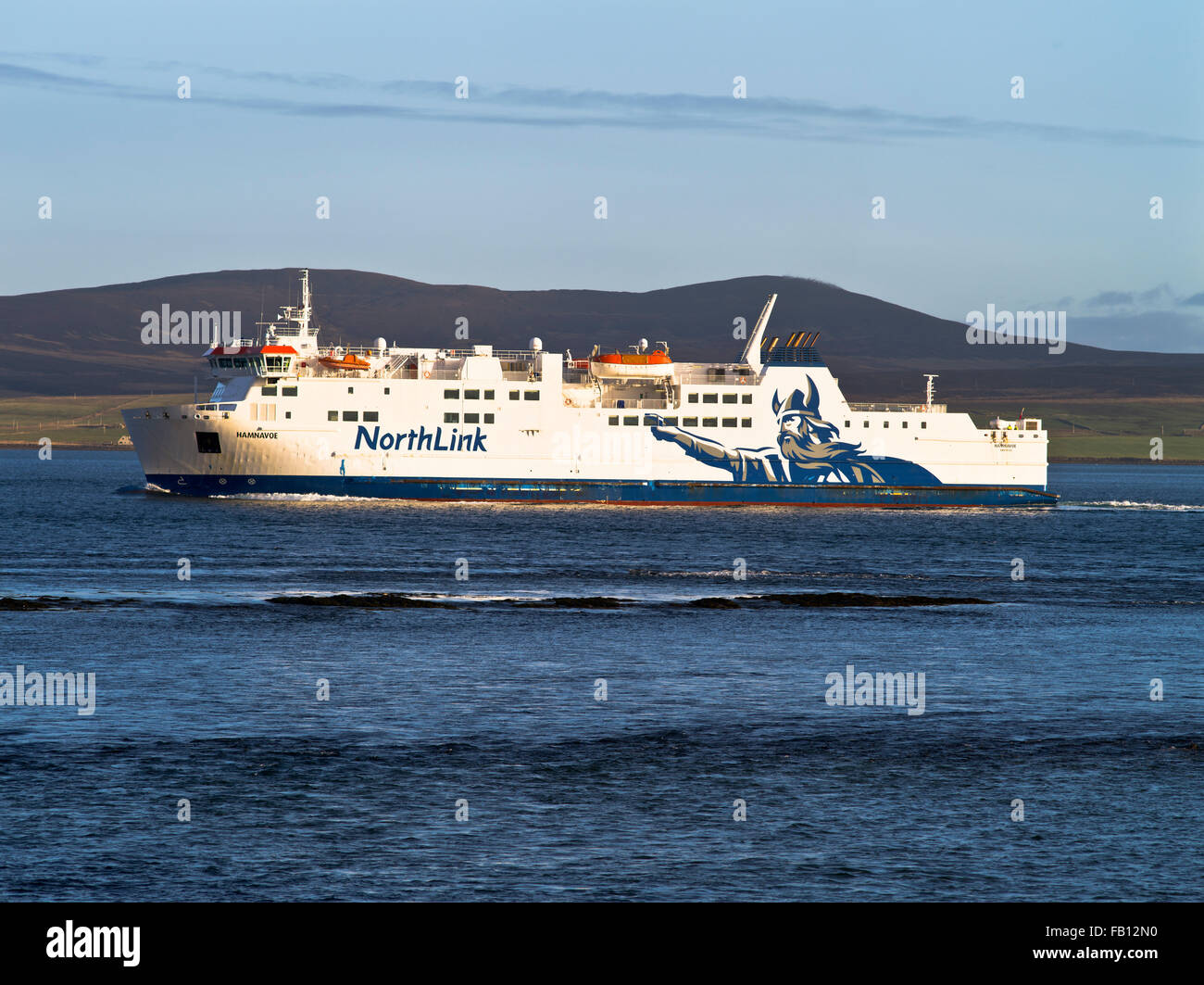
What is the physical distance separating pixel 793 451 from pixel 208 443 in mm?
31642

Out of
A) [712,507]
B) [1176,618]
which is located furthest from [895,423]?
[1176,618]

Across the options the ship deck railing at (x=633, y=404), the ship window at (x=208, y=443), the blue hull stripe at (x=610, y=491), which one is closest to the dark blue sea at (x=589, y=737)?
the blue hull stripe at (x=610, y=491)

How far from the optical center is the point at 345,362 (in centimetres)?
7038

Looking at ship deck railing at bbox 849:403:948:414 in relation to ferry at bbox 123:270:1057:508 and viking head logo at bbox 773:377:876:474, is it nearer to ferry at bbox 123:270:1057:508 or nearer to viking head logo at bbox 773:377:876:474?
ferry at bbox 123:270:1057:508

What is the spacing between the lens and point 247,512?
66812mm

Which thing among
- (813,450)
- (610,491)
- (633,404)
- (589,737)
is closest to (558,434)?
(610,491)

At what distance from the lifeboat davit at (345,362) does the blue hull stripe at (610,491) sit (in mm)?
6067

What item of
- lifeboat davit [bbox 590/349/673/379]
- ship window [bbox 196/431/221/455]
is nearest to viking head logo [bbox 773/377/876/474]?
lifeboat davit [bbox 590/349/673/379]

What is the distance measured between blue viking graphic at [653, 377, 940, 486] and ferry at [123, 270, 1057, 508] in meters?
0.08

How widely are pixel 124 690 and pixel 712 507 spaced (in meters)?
58.4
